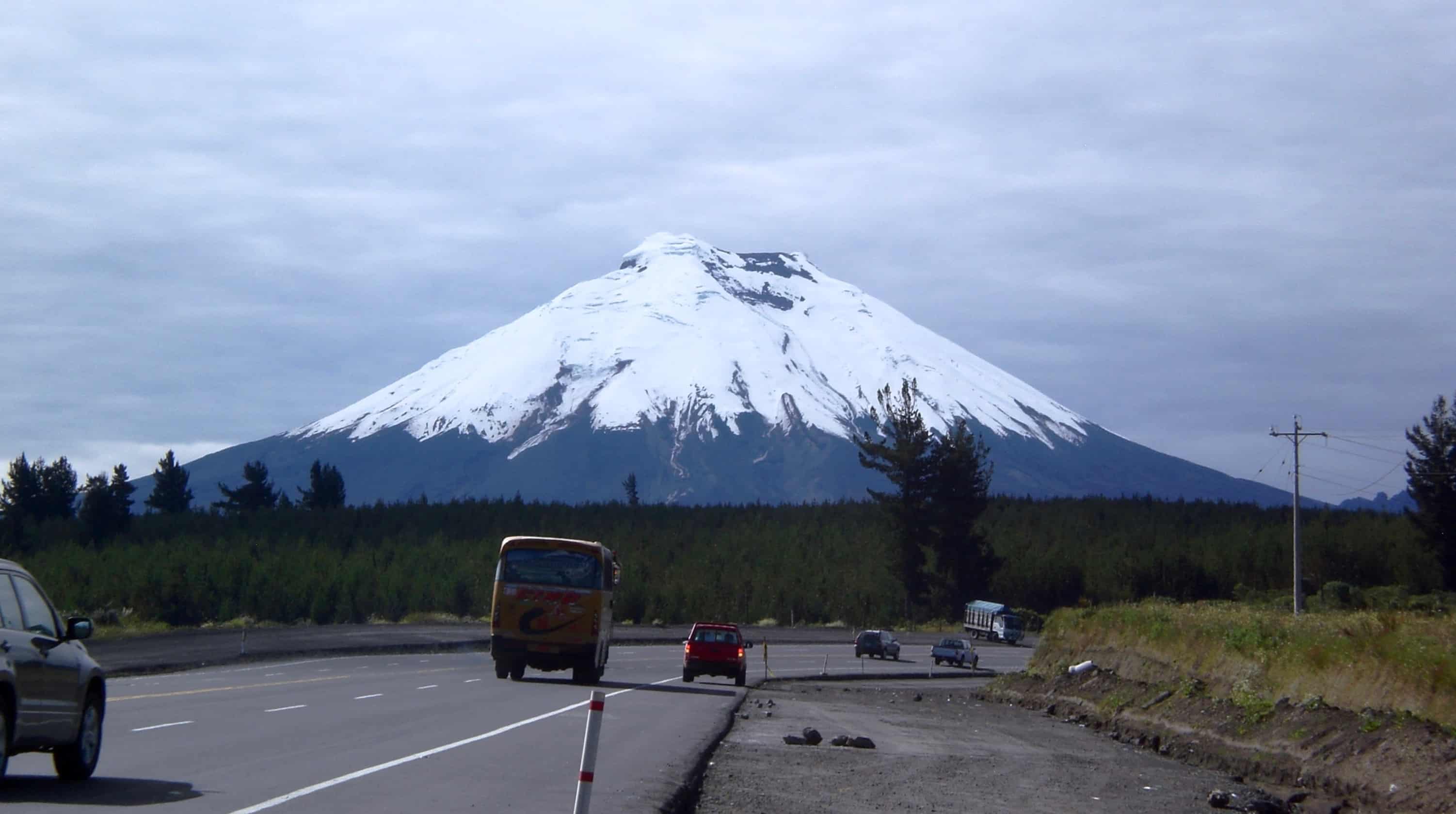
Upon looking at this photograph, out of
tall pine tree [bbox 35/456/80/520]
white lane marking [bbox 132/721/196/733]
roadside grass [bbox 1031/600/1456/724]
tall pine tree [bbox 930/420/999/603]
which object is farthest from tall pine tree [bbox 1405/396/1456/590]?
tall pine tree [bbox 35/456/80/520]

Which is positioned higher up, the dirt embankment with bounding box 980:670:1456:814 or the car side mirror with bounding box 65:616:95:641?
the car side mirror with bounding box 65:616:95:641

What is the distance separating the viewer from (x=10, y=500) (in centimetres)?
13512

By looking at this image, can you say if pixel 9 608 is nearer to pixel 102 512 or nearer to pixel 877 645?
pixel 877 645

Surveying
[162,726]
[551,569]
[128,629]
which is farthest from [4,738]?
[128,629]

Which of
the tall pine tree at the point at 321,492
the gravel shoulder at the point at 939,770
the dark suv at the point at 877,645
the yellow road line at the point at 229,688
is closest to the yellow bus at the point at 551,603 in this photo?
the yellow road line at the point at 229,688

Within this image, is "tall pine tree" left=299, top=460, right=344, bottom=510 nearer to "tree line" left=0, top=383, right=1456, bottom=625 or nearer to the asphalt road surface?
"tree line" left=0, top=383, right=1456, bottom=625

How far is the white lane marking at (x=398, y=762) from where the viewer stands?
10453 mm

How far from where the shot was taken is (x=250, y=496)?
14325 cm

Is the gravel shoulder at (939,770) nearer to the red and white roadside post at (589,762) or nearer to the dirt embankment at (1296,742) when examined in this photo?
the dirt embankment at (1296,742)

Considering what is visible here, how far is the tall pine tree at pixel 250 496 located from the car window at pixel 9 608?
Result: 13312 cm

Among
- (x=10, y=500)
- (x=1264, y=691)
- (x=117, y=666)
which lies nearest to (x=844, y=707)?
(x=1264, y=691)

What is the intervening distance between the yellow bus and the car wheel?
17.3m

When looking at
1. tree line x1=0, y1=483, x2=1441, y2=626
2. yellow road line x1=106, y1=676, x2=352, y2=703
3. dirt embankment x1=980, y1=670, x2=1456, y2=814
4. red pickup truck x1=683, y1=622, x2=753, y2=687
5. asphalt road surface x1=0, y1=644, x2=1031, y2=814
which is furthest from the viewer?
tree line x1=0, y1=483, x2=1441, y2=626

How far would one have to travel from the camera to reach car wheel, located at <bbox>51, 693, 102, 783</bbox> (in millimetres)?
11195
